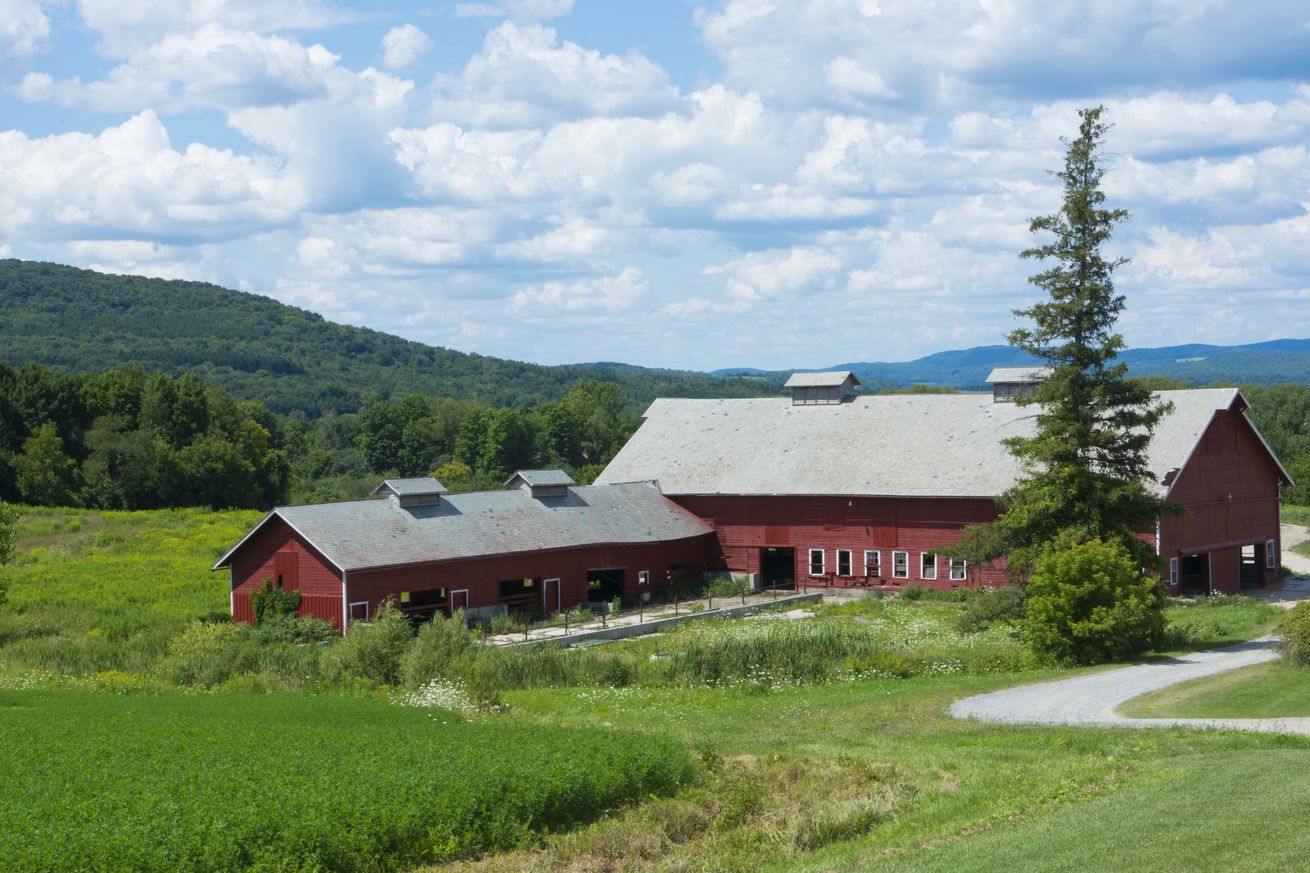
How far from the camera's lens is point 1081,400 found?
3578cm

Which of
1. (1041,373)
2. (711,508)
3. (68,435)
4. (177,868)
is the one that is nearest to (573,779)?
(177,868)

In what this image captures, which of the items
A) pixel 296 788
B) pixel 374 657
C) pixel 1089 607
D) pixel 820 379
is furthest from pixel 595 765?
pixel 820 379

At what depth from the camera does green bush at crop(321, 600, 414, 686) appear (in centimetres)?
3181

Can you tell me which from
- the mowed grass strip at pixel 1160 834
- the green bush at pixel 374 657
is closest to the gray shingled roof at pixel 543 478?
the green bush at pixel 374 657

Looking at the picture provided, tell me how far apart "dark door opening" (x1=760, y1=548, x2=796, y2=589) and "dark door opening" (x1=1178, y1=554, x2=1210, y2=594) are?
1467 centimetres

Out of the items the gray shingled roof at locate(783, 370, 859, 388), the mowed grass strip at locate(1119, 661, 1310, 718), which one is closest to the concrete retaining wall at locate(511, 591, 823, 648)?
the gray shingled roof at locate(783, 370, 859, 388)

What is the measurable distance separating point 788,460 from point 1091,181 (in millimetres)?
21357

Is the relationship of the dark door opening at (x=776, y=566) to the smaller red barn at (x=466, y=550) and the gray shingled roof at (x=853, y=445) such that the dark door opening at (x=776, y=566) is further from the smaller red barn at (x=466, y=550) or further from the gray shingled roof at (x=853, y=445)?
the gray shingled roof at (x=853, y=445)

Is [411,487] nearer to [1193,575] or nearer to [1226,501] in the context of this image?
[1193,575]

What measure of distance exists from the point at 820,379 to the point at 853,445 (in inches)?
231

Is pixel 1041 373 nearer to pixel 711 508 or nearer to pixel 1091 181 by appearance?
pixel 1091 181

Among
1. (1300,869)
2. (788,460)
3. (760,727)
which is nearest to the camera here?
(1300,869)

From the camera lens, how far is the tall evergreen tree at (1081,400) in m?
35.3

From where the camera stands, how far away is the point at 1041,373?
41.2 m
